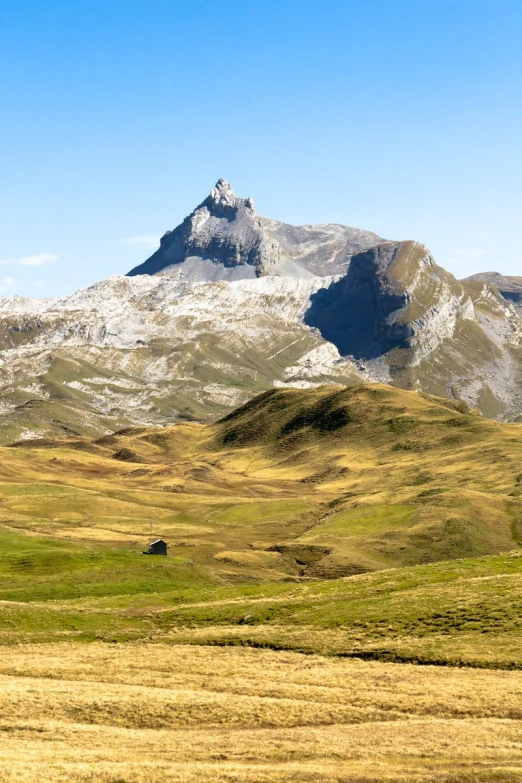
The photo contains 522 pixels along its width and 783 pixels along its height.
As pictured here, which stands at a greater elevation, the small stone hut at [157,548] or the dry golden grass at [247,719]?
the dry golden grass at [247,719]

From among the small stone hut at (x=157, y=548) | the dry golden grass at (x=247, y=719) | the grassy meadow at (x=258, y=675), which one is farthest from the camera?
the small stone hut at (x=157, y=548)

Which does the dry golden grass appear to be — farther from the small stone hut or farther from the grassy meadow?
the small stone hut

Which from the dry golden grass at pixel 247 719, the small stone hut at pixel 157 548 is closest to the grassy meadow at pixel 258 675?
the dry golden grass at pixel 247 719

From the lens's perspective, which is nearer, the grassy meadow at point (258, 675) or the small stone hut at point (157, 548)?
the grassy meadow at point (258, 675)

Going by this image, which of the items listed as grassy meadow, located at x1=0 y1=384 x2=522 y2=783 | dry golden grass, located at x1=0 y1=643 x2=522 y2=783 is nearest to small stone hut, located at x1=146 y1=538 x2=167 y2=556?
grassy meadow, located at x1=0 y1=384 x2=522 y2=783

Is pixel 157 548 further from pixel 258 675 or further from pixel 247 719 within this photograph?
pixel 247 719

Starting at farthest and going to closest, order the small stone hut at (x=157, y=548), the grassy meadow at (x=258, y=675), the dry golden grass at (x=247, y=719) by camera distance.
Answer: the small stone hut at (x=157, y=548), the grassy meadow at (x=258, y=675), the dry golden grass at (x=247, y=719)

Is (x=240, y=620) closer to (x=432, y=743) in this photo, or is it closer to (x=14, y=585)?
(x=14, y=585)

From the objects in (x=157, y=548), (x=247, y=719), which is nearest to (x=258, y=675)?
(x=247, y=719)

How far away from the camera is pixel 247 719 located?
52.1 m

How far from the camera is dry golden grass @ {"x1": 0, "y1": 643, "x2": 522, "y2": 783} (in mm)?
40188

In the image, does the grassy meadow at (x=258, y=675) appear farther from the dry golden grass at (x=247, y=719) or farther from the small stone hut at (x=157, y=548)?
the small stone hut at (x=157, y=548)

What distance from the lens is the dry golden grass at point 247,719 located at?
40188 mm

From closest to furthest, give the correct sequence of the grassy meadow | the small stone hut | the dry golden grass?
the dry golden grass
the grassy meadow
the small stone hut
